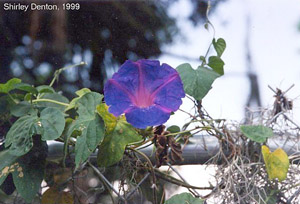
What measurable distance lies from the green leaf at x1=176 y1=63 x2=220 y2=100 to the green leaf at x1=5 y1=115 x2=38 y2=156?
26 cm

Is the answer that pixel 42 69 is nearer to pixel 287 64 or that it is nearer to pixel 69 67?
pixel 69 67

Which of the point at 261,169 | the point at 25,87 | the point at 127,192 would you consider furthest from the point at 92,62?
the point at 261,169

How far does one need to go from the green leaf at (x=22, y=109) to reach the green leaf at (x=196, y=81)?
10.9 inches

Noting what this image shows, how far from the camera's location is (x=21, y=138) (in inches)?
24.8

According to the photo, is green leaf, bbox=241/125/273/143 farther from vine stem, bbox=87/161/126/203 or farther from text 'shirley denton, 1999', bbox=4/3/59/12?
text 'shirley denton, 1999', bbox=4/3/59/12

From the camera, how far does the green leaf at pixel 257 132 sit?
0.70 meters

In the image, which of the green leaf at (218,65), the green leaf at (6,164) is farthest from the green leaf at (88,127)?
the green leaf at (218,65)

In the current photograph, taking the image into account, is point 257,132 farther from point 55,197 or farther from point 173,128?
point 55,197

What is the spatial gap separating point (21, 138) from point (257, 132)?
41 cm

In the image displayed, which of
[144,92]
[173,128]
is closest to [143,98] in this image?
[144,92]

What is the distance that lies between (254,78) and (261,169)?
21 cm

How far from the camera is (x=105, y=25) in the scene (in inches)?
32.5

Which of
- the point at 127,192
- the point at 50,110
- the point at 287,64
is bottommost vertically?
the point at 127,192

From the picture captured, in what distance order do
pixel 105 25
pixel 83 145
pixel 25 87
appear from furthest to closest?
pixel 105 25 < pixel 25 87 < pixel 83 145
